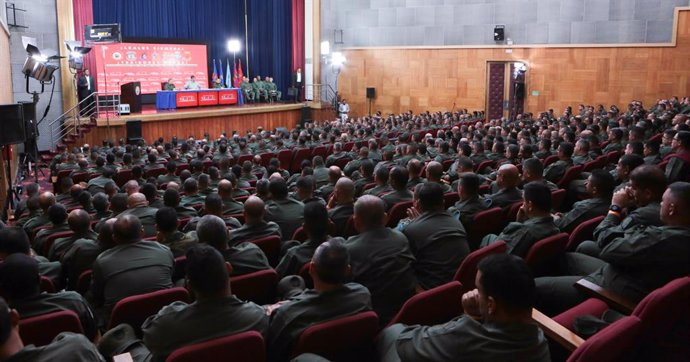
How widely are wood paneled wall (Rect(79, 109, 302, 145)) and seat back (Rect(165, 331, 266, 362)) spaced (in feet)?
47.1

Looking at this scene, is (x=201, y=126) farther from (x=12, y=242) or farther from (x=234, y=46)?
(x=12, y=242)

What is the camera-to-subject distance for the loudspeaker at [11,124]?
825 centimetres

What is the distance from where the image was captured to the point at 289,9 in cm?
2322

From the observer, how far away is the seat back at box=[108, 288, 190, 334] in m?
3.09

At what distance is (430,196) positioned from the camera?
4.02 metres

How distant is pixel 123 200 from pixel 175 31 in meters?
17.4

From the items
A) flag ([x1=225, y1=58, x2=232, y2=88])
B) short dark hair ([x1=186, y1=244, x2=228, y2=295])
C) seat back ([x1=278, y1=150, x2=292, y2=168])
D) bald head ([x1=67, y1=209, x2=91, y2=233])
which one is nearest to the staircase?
flag ([x1=225, y1=58, x2=232, y2=88])

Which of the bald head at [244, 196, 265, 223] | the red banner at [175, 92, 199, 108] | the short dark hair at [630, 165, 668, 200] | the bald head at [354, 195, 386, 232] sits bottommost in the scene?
the bald head at [244, 196, 265, 223]

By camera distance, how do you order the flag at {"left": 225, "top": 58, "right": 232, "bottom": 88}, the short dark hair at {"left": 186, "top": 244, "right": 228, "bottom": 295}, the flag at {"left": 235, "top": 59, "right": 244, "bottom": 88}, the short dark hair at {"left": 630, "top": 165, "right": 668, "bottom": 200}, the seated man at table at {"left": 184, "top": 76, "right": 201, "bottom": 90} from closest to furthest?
the short dark hair at {"left": 186, "top": 244, "right": 228, "bottom": 295}
the short dark hair at {"left": 630, "top": 165, "right": 668, "bottom": 200}
the seated man at table at {"left": 184, "top": 76, "right": 201, "bottom": 90}
the flag at {"left": 225, "top": 58, "right": 232, "bottom": 88}
the flag at {"left": 235, "top": 59, "right": 244, "bottom": 88}

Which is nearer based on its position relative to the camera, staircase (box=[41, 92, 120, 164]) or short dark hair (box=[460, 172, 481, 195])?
short dark hair (box=[460, 172, 481, 195])

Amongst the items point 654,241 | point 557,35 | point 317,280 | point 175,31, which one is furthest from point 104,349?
point 175,31

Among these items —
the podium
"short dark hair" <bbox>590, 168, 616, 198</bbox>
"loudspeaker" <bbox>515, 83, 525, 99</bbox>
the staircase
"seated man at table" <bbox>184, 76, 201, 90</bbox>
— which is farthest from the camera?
"seated man at table" <bbox>184, 76, 201, 90</bbox>

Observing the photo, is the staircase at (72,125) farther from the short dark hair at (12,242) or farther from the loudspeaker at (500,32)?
the loudspeaker at (500,32)

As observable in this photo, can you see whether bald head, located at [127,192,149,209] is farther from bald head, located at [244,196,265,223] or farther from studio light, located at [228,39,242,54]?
studio light, located at [228,39,242,54]
